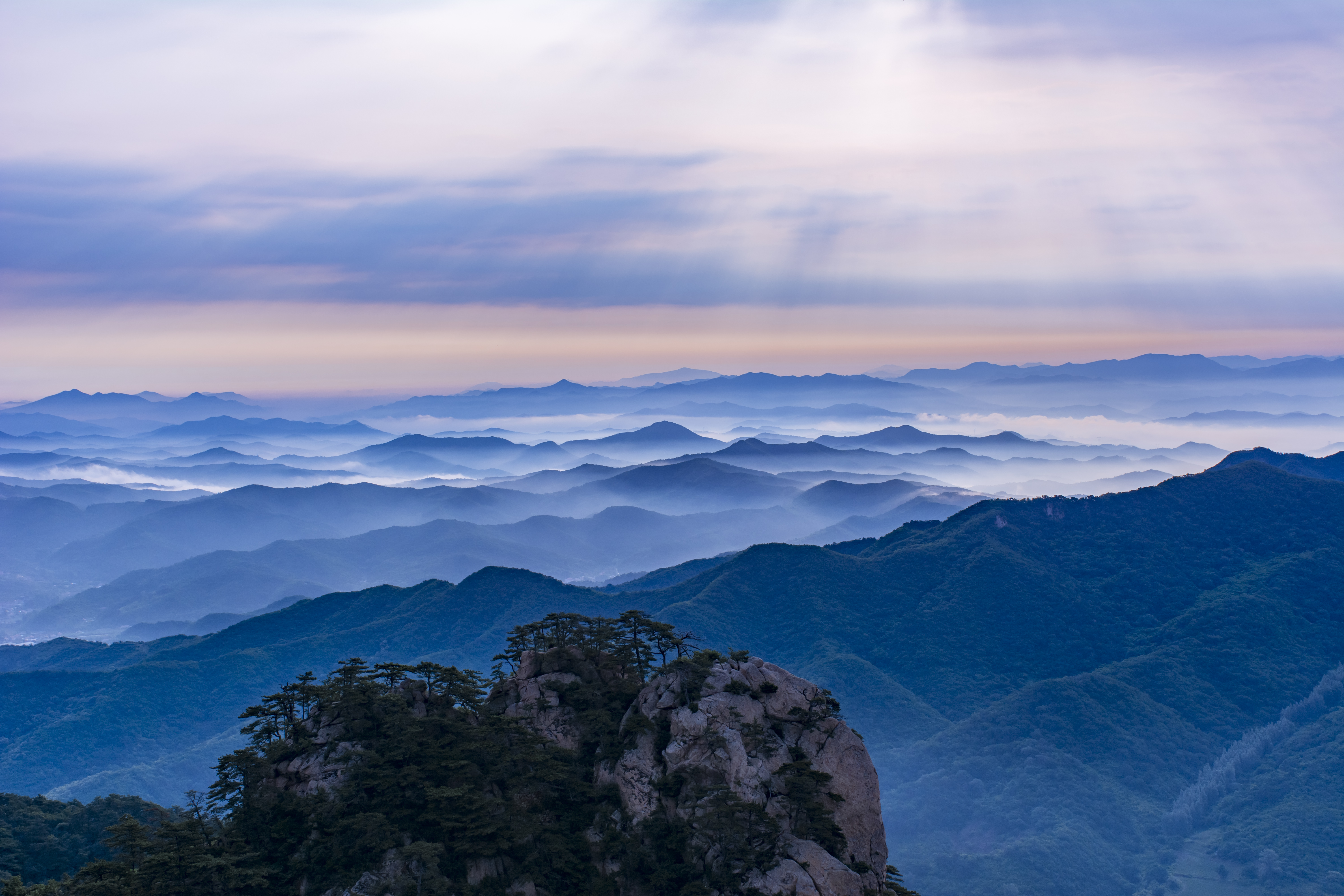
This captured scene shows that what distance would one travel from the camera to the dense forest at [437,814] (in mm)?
56219

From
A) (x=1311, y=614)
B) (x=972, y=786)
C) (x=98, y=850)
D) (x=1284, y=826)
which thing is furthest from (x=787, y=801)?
(x=1311, y=614)

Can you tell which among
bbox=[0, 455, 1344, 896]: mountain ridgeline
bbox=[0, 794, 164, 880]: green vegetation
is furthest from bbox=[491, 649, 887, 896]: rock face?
bbox=[0, 455, 1344, 896]: mountain ridgeline

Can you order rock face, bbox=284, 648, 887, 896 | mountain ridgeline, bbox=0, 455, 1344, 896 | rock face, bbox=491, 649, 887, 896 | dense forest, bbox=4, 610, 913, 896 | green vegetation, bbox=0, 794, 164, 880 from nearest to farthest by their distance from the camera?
dense forest, bbox=4, 610, 913, 896
rock face, bbox=284, 648, 887, 896
rock face, bbox=491, 649, 887, 896
green vegetation, bbox=0, 794, 164, 880
mountain ridgeline, bbox=0, 455, 1344, 896

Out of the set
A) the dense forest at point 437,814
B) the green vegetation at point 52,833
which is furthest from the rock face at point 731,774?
the green vegetation at point 52,833

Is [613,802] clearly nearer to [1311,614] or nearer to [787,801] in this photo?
[787,801]

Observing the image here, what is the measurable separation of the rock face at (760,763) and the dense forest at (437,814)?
0.42 metres

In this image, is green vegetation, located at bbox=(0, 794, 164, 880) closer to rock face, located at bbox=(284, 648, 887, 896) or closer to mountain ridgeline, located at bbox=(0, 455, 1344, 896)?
rock face, located at bbox=(284, 648, 887, 896)

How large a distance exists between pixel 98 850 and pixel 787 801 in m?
65.8

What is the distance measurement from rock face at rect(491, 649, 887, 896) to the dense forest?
1.36 feet

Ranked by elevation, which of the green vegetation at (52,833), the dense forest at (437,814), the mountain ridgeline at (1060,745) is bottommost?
the mountain ridgeline at (1060,745)

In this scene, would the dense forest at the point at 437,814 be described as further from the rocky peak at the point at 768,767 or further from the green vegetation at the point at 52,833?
the green vegetation at the point at 52,833

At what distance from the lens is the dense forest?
56219 mm

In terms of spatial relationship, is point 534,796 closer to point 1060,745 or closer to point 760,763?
point 760,763

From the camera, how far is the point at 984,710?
174 meters
